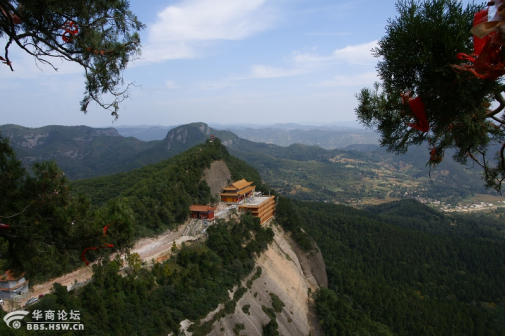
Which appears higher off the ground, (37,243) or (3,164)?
(3,164)

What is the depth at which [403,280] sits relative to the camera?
34125 millimetres

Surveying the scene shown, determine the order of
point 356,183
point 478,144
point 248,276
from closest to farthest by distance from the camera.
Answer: point 478,144 < point 248,276 < point 356,183

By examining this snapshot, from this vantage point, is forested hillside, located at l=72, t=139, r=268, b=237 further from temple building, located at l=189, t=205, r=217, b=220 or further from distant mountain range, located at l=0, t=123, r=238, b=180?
distant mountain range, located at l=0, t=123, r=238, b=180

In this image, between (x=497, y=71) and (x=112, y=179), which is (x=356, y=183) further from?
(x=497, y=71)

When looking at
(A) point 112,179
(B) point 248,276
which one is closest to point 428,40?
(B) point 248,276

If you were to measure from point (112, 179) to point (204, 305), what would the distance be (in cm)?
2550

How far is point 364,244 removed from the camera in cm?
3859

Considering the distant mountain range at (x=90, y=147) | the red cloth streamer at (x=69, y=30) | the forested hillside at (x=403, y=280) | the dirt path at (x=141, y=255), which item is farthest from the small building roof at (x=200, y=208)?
the distant mountain range at (x=90, y=147)

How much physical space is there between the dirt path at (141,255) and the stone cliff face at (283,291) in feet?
14.8

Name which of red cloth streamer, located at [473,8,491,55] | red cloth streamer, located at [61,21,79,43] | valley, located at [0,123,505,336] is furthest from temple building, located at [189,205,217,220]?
red cloth streamer, located at [473,8,491,55]

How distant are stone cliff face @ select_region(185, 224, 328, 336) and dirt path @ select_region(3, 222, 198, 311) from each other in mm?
4496

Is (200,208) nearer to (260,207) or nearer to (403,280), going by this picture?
(260,207)

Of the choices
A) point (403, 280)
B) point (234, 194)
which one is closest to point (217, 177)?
point (234, 194)

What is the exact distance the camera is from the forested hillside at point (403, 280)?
25141mm
